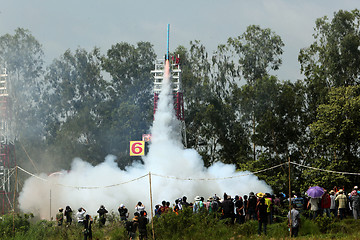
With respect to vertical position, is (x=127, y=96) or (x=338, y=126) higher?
(x=127, y=96)

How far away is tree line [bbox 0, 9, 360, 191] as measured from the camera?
169 ft

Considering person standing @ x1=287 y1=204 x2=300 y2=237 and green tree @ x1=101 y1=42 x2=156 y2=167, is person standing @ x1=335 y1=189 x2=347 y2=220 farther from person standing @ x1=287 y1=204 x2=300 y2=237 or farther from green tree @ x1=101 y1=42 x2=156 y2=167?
green tree @ x1=101 y1=42 x2=156 y2=167

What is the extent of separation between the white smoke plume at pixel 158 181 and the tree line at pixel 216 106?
6284 mm

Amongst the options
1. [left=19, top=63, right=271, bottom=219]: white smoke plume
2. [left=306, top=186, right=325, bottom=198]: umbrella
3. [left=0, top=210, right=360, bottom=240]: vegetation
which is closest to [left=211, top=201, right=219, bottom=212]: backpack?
[left=0, top=210, right=360, bottom=240]: vegetation

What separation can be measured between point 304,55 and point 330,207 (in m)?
31.7

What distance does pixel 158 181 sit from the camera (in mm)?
46406

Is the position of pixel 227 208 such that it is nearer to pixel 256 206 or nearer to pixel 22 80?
pixel 256 206

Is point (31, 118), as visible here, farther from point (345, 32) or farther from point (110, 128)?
point (345, 32)

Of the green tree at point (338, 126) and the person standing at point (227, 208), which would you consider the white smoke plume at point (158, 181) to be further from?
the person standing at point (227, 208)

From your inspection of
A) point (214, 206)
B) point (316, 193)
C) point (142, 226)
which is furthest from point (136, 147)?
point (142, 226)

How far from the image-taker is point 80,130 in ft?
242

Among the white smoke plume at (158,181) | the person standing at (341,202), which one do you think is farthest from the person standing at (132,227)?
the white smoke plume at (158,181)

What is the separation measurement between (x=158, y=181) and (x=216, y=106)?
23.7 meters

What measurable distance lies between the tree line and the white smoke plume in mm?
6284
